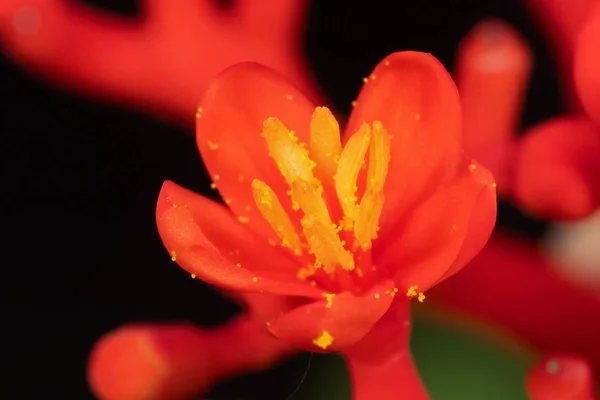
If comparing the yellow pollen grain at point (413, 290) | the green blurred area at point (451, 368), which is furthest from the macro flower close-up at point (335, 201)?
the green blurred area at point (451, 368)

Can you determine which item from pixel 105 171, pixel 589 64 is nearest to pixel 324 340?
pixel 589 64

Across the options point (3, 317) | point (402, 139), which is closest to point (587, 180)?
point (402, 139)

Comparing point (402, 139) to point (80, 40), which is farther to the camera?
point (80, 40)

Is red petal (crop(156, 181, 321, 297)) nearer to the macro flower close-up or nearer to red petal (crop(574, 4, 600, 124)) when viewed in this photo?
the macro flower close-up

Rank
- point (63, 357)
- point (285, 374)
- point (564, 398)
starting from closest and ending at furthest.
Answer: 1. point (564, 398)
2. point (285, 374)
3. point (63, 357)

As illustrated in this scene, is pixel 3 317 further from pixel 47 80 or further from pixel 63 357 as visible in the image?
pixel 47 80

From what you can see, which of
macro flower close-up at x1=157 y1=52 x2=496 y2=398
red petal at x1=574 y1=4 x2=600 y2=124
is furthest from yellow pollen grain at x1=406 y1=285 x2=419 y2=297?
red petal at x1=574 y1=4 x2=600 y2=124

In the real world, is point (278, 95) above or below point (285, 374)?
above

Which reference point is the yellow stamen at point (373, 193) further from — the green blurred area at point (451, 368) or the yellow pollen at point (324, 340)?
the green blurred area at point (451, 368)
